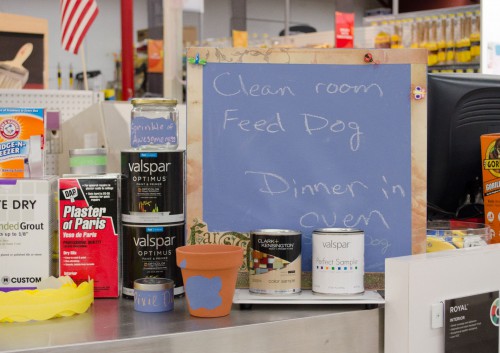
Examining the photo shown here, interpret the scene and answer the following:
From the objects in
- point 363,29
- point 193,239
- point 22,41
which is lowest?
point 193,239

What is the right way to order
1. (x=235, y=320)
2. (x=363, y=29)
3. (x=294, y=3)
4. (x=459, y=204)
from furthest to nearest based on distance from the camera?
(x=294, y=3)
(x=363, y=29)
(x=459, y=204)
(x=235, y=320)

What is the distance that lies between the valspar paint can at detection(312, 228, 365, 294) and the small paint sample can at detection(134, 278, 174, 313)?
297 millimetres

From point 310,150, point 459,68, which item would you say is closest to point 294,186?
point 310,150

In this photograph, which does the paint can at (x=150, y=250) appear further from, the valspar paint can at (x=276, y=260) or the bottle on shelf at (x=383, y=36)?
the bottle on shelf at (x=383, y=36)

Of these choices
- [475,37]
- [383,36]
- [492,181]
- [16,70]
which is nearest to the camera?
[492,181]

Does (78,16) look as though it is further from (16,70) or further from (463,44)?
(463,44)

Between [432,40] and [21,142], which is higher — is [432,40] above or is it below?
above

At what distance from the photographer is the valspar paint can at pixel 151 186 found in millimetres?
1392

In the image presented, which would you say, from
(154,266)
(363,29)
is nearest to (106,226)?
(154,266)

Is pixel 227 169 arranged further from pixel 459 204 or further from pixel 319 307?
pixel 459 204

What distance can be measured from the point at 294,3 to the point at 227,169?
10737mm

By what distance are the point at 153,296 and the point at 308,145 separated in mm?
449

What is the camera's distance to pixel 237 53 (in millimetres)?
1476

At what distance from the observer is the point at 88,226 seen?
1419 millimetres
